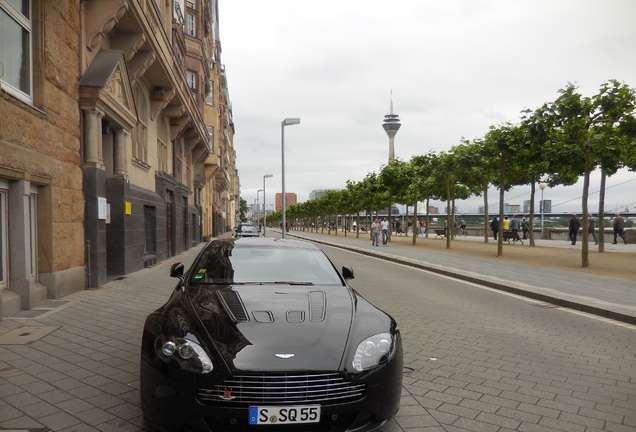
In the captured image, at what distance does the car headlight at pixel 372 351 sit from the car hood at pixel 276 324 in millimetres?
112

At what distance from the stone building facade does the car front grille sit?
5.23 meters

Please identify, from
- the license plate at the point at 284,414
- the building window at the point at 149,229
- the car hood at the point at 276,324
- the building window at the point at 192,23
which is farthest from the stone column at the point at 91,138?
the building window at the point at 192,23

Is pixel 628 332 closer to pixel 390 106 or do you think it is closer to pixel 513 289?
pixel 513 289

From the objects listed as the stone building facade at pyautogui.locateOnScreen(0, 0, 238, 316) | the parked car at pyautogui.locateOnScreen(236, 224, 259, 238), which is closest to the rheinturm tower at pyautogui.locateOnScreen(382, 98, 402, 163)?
the parked car at pyautogui.locateOnScreen(236, 224, 259, 238)

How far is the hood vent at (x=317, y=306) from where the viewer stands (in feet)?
11.3

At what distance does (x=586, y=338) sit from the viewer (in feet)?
20.7

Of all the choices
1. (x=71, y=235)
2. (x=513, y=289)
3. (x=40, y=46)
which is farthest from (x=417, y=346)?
(x=40, y=46)

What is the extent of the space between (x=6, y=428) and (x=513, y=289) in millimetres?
9698

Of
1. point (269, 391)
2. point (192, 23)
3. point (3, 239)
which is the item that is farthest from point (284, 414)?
point (192, 23)

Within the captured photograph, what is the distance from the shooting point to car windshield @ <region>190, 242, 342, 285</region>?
14.5 ft

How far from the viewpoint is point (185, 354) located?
9.62 ft

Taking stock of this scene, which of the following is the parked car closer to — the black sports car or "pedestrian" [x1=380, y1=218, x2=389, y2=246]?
"pedestrian" [x1=380, y1=218, x2=389, y2=246]

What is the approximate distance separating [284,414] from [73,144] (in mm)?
8175

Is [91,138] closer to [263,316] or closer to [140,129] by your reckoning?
[140,129]
